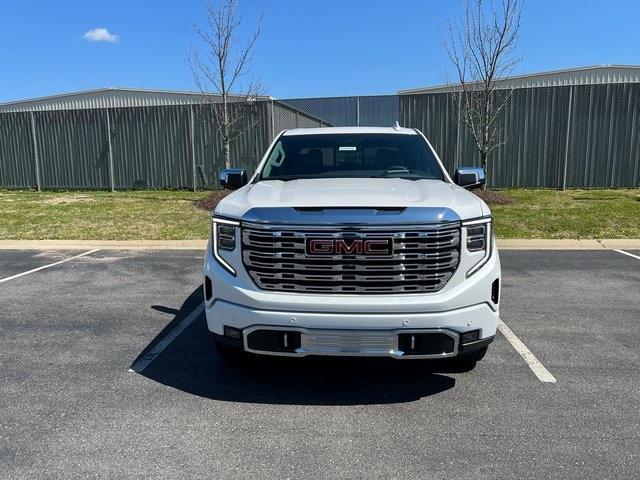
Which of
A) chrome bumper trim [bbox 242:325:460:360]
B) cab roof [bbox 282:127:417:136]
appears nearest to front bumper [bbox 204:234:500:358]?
chrome bumper trim [bbox 242:325:460:360]

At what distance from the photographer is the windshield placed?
490 centimetres

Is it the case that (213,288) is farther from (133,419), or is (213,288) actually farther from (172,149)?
(172,149)

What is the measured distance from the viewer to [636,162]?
16.6 m

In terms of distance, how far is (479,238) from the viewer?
139 inches

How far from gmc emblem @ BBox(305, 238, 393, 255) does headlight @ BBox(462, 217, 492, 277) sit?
54 cm

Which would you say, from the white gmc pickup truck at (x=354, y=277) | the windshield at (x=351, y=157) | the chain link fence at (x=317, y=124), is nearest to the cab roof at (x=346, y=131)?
the windshield at (x=351, y=157)

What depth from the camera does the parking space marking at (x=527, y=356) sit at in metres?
4.09

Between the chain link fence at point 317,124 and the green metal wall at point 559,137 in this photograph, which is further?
the chain link fence at point 317,124

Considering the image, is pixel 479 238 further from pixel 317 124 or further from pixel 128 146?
pixel 128 146

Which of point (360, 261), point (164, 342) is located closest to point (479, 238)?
point (360, 261)

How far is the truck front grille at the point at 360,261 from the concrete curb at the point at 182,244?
6665 millimetres

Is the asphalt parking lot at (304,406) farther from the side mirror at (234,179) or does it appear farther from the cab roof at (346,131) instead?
the cab roof at (346,131)

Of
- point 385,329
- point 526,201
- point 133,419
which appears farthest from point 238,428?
point 526,201

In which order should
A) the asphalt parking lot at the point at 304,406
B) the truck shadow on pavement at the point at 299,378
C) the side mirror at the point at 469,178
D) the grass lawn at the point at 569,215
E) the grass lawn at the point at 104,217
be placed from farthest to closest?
the grass lawn at the point at 104,217 → the grass lawn at the point at 569,215 → the side mirror at the point at 469,178 → the truck shadow on pavement at the point at 299,378 → the asphalt parking lot at the point at 304,406
